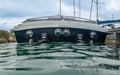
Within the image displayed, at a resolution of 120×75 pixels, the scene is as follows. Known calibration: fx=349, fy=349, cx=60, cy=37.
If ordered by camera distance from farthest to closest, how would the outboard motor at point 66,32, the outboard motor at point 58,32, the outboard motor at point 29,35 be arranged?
the outboard motor at point 29,35, the outboard motor at point 66,32, the outboard motor at point 58,32

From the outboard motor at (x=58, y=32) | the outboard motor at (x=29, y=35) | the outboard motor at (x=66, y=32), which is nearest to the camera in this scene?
the outboard motor at (x=58, y=32)

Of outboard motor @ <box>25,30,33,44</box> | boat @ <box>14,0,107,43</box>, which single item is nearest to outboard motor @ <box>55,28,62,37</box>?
boat @ <box>14,0,107,43</box>

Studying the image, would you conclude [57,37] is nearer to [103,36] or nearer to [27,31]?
[27,31]

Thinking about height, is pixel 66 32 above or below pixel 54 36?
above

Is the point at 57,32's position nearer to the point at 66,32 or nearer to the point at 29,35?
the point at 66,32

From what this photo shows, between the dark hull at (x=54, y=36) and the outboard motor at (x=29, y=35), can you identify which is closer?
the dark hull at (x=54, y=36)

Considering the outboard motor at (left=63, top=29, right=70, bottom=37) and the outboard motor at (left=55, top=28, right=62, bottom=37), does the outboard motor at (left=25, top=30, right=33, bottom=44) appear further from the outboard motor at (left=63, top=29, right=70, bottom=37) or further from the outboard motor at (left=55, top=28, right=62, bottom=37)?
the outboard motor at (left=63, top=29, right=70, bottom=37)

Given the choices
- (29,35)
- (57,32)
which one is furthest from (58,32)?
(29,35)

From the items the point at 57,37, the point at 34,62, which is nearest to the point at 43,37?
the point at 57,37

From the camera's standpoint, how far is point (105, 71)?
479cm

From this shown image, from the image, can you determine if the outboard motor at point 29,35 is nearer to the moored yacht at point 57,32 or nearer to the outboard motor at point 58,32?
the moored yacht at point 57,32

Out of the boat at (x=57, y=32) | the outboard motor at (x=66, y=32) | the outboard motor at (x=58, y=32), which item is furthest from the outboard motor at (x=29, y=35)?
the outboard motor at (x=66, y=32)

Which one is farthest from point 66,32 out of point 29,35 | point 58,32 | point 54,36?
point 29,35

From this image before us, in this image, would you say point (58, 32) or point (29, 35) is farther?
point (29, 35)
